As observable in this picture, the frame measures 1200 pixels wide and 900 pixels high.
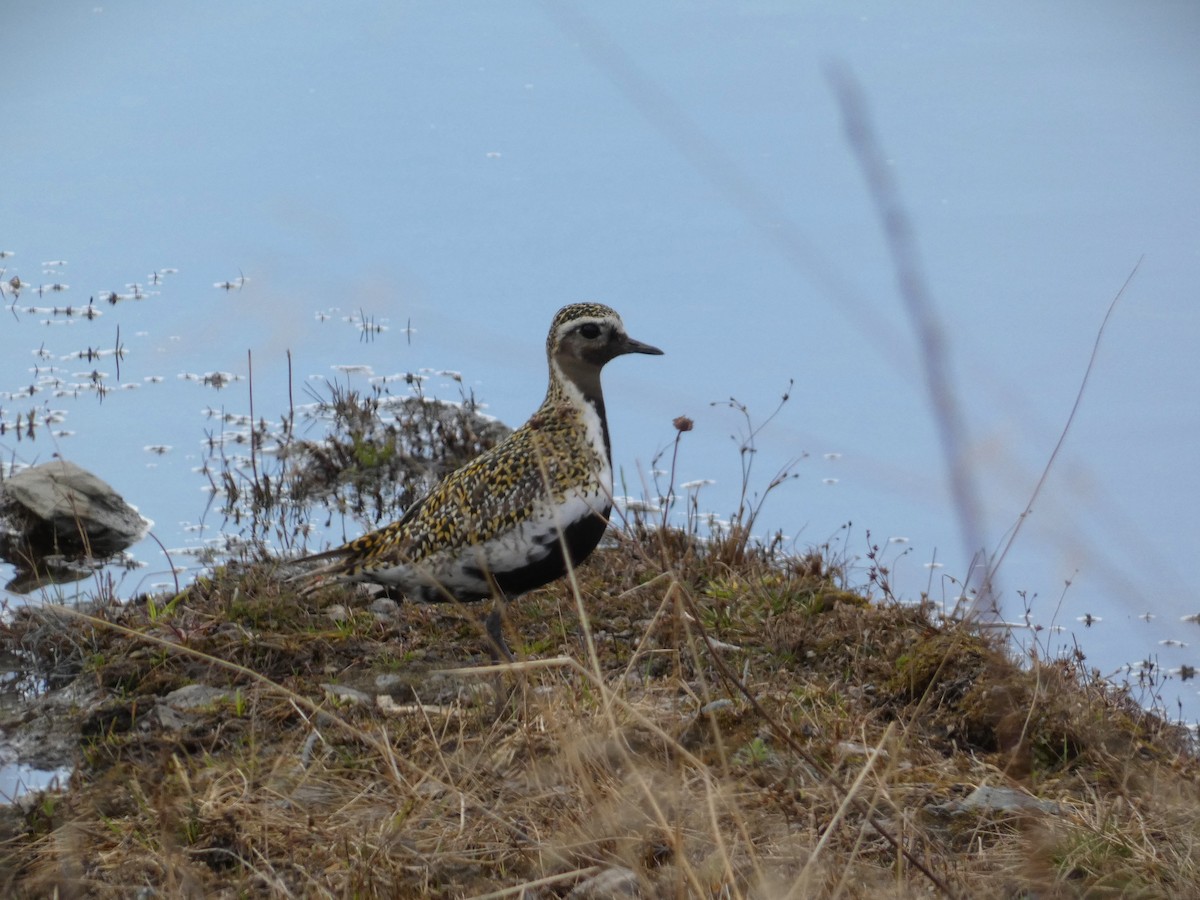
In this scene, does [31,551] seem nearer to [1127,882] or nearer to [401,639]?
[401,639]

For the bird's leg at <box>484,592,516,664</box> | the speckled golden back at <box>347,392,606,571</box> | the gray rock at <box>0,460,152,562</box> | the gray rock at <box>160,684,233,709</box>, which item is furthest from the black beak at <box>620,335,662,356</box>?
the gray rock at <box>0,460,152,562</box>

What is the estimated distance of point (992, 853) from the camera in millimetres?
4617

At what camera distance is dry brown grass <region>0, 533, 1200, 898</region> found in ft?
14.1

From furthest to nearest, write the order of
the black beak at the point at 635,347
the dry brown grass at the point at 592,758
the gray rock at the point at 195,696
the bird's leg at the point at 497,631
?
the black beak at the point at 635,347 < the bird's leg at the point at 497,631 < the gray rock at the point at 195,696 < the dry brown grass at the point at 592,758

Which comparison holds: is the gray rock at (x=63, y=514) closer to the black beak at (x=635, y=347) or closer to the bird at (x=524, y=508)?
the bird at (x=524, y=508)

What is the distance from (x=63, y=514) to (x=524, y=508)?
412 centimetres

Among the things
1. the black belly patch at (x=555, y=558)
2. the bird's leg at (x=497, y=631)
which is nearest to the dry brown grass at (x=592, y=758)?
the bird's leg at (x=497, y=631)

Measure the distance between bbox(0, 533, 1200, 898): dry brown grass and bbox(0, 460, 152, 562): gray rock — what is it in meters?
1.76

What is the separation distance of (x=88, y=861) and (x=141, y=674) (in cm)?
168

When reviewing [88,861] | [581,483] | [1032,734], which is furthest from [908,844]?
[88,861]

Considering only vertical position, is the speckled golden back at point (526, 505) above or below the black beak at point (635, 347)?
below

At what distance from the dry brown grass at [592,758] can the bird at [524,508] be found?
0.43m

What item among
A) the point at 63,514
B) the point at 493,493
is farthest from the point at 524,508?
the point at 63,514

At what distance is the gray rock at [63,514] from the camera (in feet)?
28.5
